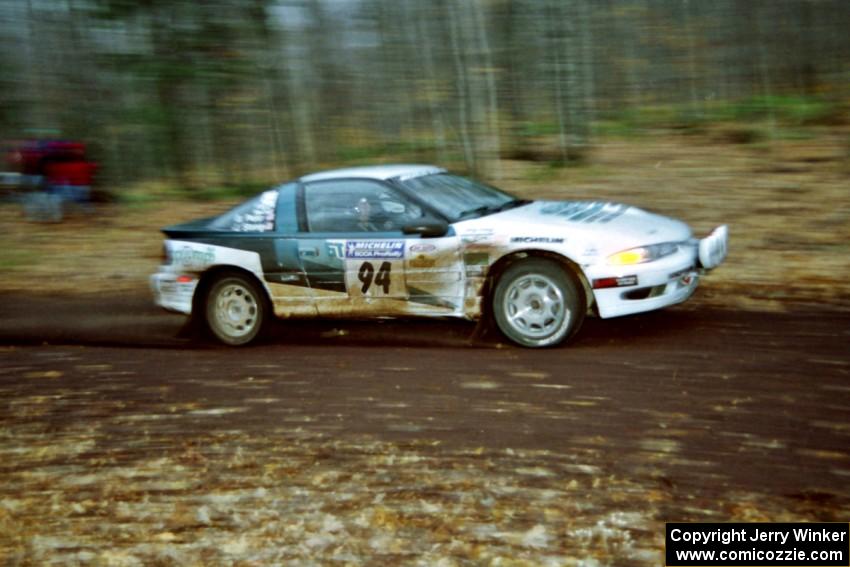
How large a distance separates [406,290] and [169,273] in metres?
2.23

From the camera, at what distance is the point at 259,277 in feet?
25.9

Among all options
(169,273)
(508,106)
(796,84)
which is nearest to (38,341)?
(169,273)

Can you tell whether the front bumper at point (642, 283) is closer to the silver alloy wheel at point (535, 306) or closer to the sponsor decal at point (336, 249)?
the silver alloy wheel at point (535, 306)

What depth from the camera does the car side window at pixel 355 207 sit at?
7.47 m

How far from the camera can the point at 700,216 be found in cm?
1168

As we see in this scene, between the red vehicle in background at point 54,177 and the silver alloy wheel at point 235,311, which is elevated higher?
the red vehicle in background at point 54,177

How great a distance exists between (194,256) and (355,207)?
151 cm

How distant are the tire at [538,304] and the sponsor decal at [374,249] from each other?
835 millimetres

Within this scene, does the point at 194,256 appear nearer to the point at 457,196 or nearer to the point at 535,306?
the point at 457,196

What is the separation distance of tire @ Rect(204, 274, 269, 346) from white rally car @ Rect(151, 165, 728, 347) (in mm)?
12

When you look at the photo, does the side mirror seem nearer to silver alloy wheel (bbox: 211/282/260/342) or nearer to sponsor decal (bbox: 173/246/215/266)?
silver alloy wheel (bbox: 211/282/260/342)

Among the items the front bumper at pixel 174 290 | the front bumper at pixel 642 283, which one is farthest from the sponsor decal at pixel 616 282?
the front bumper at pixel 174 290

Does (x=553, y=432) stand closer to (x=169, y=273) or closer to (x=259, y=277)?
(x=259, y=277)

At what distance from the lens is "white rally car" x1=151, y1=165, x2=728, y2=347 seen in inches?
271
